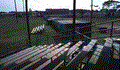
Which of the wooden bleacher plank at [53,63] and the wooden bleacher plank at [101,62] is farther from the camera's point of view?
the wooden bleacher plank at [53,63]

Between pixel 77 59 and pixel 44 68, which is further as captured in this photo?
pixel 77 59

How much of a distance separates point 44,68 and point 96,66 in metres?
1.12

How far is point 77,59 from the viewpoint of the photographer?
2.36 m

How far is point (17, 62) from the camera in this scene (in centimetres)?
246

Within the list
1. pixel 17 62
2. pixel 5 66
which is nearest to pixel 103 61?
pixel 17 62

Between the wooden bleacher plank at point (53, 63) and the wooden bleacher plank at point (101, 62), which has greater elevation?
the wooden bleacher plank at point (101, 62)

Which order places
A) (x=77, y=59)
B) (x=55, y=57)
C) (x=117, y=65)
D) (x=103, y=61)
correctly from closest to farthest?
(x=117, y=65), (x=103, y=61), (x=77, y=59), (x=55, y=57)

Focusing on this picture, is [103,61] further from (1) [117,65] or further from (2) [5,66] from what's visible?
(2) [5,66]

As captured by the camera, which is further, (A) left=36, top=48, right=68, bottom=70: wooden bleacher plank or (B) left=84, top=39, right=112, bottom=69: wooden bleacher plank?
(A) left=36, top=48, right=68, bottom=70: wooden bleacher plank

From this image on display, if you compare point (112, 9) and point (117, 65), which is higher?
point (112, 9)

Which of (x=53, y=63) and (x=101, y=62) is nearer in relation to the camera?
(x=101, y=62)

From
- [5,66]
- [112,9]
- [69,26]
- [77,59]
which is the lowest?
[5,66]

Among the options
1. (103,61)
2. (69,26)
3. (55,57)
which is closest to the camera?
(103,61)

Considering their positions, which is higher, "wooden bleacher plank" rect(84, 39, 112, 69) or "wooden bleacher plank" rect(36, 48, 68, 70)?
"wooden bleacher plank" rect(84, 39, 112, 69)
